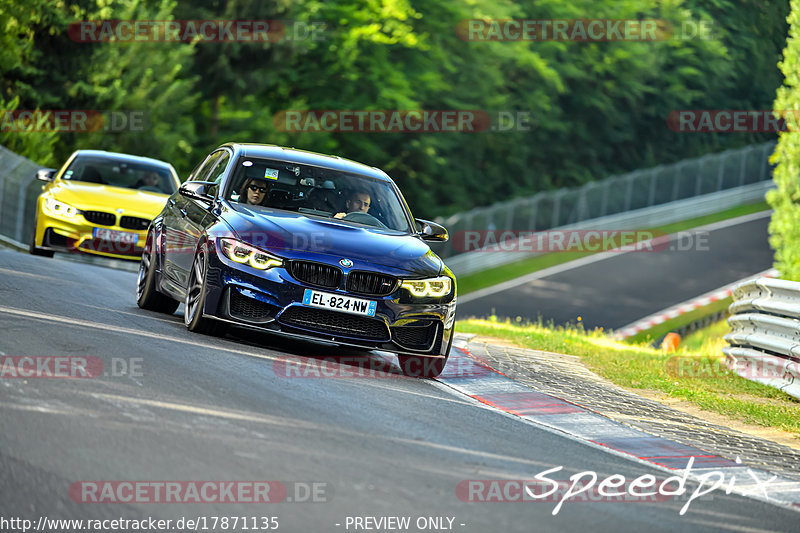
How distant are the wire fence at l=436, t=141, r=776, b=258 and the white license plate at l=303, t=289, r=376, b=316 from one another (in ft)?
104

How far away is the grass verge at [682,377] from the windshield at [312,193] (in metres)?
3.07

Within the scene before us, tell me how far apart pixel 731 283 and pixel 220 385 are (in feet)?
106

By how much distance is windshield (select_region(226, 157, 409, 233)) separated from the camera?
10930 millimetres

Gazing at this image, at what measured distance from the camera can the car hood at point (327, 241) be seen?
977cm

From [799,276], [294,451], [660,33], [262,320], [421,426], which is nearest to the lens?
[294,451]

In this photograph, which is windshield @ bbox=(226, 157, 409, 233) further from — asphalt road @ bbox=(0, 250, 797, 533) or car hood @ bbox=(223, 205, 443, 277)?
asphalt road @ bbox=(0, 250, 797, 533)

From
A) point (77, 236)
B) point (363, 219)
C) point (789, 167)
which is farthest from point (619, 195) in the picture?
point (363, 219)

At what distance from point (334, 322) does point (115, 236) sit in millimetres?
9585

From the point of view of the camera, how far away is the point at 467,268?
1686 inches

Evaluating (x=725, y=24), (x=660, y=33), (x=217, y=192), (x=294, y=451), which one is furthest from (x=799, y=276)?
(x=660, y=33)

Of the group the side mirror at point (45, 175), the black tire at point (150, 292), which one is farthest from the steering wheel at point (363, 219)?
the side mirror at point (45, 175)

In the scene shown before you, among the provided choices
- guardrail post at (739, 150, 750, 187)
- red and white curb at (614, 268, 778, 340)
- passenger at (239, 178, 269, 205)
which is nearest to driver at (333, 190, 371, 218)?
passenger at (239, 178, 269, 205)

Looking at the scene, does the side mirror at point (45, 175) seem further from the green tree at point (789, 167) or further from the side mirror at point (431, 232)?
the green tree at point (789, 167)

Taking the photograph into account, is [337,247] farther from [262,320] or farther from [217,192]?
[217,192]
